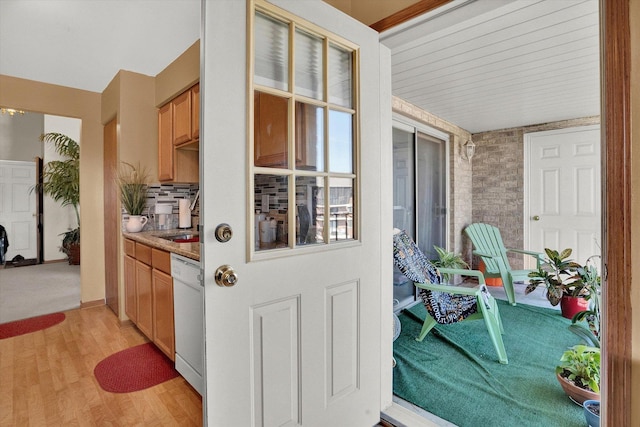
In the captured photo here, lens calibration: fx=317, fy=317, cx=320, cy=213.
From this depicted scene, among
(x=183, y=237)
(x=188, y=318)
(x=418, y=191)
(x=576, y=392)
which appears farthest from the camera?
(x=418, y=191)

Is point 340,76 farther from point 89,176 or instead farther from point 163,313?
point 89,176

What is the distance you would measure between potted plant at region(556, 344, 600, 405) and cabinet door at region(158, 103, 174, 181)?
3.32m

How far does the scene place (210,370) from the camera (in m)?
1.02

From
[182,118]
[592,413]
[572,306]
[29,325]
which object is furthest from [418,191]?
[29,325]

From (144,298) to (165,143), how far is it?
145 cm

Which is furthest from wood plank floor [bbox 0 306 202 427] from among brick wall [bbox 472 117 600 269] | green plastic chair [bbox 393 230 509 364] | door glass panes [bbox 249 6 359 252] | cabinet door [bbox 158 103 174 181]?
brick wall [bbox 472 117 600 269]

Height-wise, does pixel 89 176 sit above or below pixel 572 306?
above

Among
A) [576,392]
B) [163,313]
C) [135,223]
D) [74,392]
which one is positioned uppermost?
[135,223]

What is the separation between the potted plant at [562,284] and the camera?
2.16 m

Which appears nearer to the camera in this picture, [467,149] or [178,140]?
[178,140]

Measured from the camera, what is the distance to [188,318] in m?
1.94

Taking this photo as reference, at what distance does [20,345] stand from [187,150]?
7.05 feet

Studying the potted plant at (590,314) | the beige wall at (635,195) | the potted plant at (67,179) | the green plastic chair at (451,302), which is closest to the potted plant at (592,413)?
the potted plant at (590,314)

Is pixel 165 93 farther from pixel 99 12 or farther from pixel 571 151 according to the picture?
pixel 571 151
